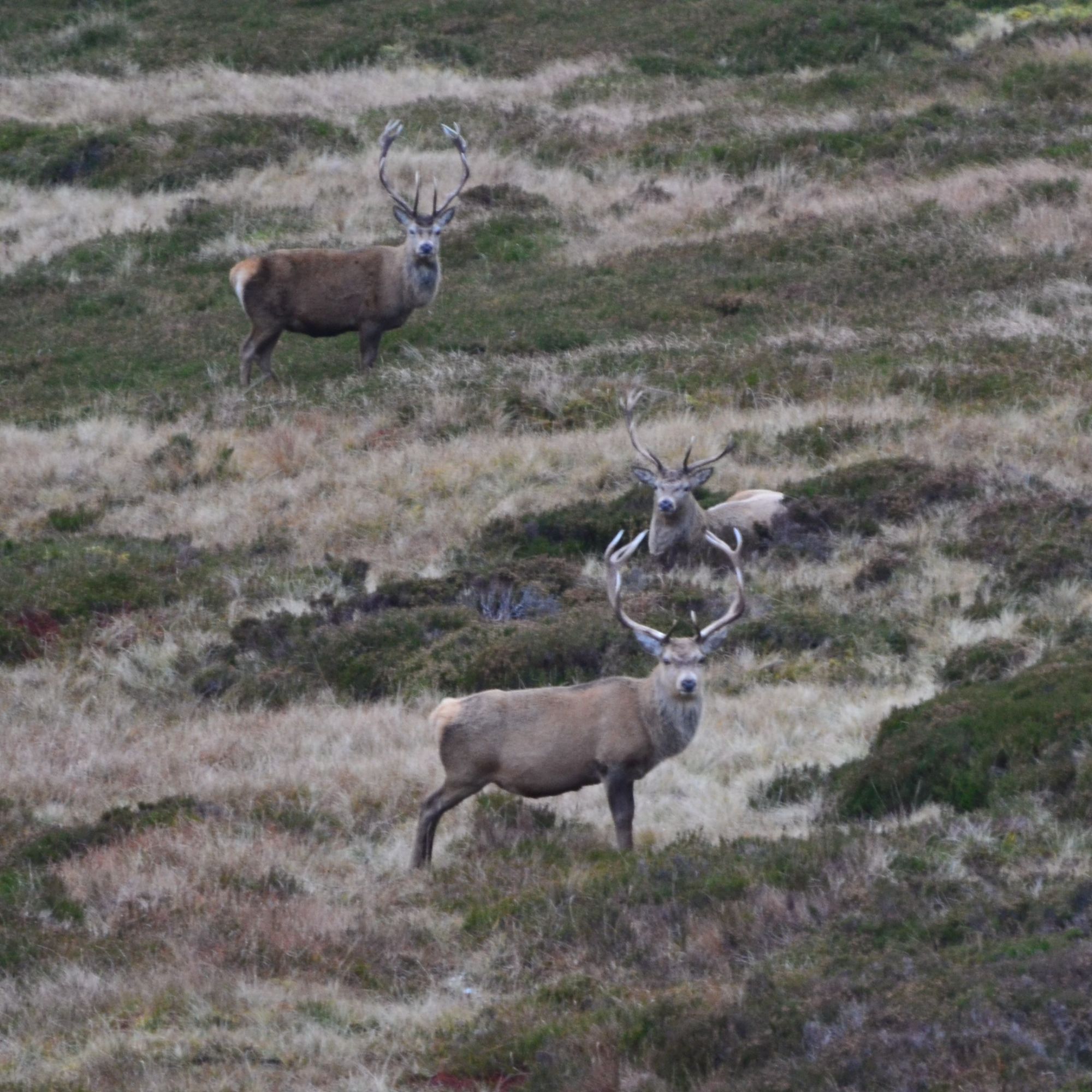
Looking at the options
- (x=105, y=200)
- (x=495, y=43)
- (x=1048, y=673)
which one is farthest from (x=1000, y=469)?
(x=495, y=43)

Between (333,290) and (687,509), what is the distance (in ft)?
21.6

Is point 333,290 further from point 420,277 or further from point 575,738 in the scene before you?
point 575,738

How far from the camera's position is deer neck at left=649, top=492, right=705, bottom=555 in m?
13.2

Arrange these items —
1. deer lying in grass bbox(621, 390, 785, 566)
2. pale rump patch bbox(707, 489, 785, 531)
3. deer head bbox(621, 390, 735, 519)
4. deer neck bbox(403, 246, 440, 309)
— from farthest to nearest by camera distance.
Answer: deer neck bbox(403, 246, 440, 309)
pale rump patch bbox(707, 489, 785, 531)
deer lying in grass bbox(621, 390, 785, 566)
deer head bbox(621, 390, 735, 519)

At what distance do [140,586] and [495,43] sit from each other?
72.5 ft

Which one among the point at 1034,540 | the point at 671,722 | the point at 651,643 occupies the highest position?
the point at 651,643

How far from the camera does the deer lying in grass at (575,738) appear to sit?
27.4ft

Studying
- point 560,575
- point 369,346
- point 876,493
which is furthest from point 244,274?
point 876,493

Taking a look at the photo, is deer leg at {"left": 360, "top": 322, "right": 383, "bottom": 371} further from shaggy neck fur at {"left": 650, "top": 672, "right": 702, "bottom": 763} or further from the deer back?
shaggy neck fur at {"left": 650, "top": 672, "right": 702, "bottom": 763}

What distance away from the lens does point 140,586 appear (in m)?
13.4

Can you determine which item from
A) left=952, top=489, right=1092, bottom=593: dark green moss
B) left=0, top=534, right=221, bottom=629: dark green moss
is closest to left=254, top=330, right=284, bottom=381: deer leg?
left=0, top=534, right=221, bottom=629: dark green moss

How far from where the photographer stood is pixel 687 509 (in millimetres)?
13234

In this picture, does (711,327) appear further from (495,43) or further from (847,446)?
(495,43)

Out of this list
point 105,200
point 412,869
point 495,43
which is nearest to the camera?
point 412,869
